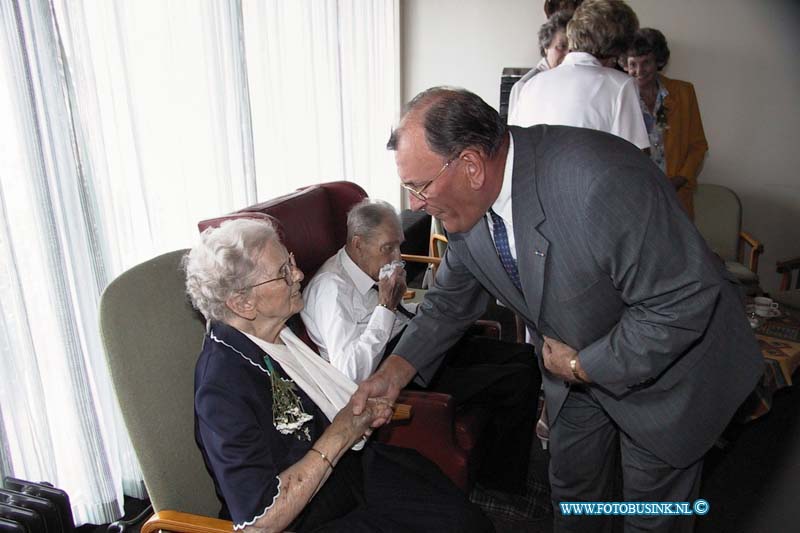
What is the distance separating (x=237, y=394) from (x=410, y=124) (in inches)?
27.9

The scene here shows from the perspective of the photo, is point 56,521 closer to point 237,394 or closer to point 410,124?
point 237,394

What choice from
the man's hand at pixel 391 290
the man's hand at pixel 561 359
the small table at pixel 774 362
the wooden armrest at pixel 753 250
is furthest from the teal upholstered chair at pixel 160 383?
the wooden armrest at pixel 753 250

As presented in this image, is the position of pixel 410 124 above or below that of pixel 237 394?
above

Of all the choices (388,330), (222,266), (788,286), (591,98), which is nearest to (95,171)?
(222,266)

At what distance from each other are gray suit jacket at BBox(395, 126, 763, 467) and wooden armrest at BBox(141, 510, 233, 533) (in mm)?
858

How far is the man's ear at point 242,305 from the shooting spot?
1.34 metres

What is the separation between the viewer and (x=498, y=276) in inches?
55.9

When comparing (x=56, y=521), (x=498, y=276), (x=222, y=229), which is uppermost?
(x=222, y=229)

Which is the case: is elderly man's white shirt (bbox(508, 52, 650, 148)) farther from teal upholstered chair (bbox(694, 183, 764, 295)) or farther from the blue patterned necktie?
teal upholstered chair (bbox(694, 183, 764, 295))

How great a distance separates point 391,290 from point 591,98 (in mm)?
1061

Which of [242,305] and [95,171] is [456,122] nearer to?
[242,305]

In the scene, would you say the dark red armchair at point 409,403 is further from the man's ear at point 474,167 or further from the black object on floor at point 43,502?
the black object on floor at point 43,502

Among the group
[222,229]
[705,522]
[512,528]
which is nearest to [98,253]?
[222,229]

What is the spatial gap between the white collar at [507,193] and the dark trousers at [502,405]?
990 mm
